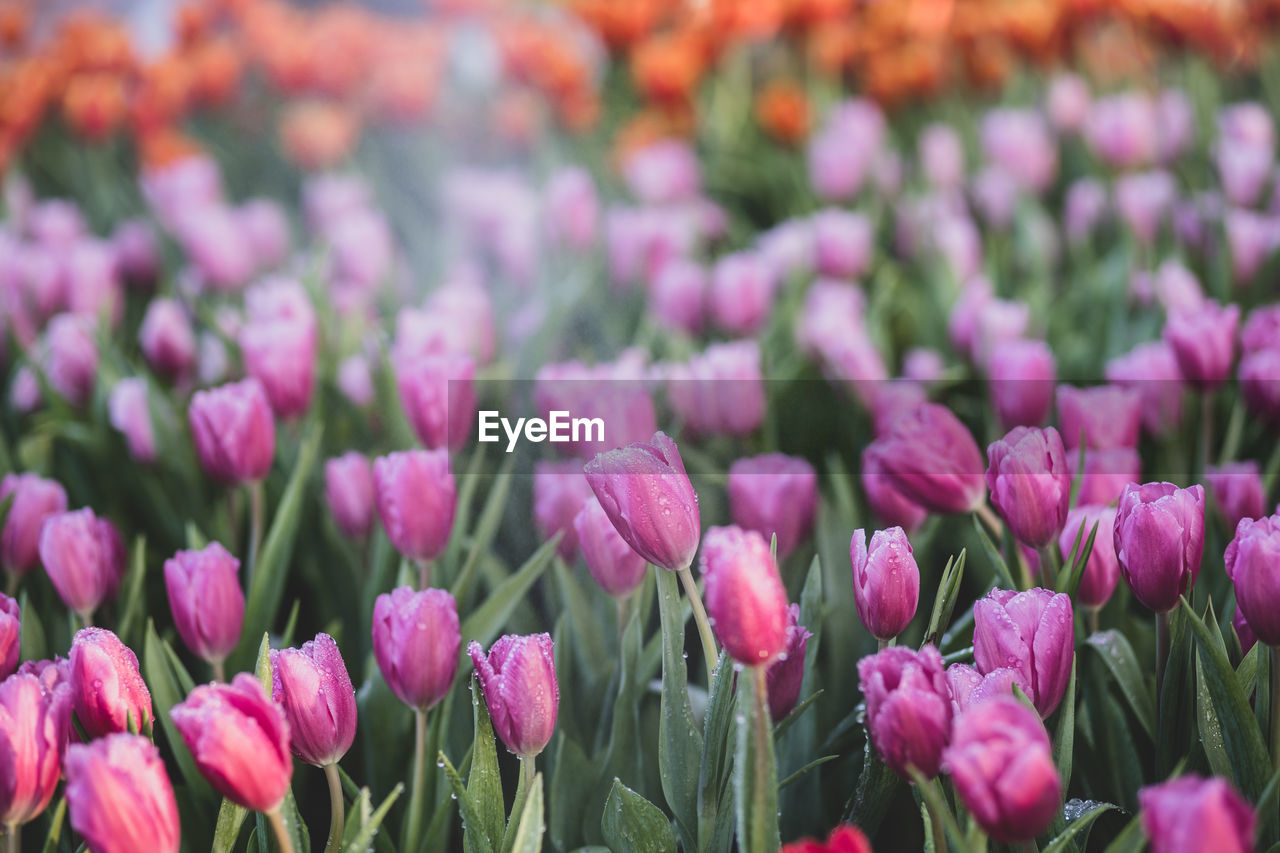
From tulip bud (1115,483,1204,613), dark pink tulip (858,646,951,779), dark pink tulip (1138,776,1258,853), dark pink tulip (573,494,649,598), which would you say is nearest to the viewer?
dark pink tulip (1138,776,1258,853)

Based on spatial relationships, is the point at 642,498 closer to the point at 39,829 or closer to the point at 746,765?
the point at 746,765

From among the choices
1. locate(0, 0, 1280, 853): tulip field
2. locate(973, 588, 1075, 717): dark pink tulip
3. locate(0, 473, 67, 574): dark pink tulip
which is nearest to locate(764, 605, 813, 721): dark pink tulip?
locate(0, 0, 1280, 853): tulip field

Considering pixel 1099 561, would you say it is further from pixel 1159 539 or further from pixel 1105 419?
pixel 1105 419

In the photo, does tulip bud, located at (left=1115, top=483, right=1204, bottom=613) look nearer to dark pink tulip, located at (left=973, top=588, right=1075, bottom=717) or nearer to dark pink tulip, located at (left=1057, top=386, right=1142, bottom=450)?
dark pink tulip, located at (left=973, top=588, right=1075, bottom=717)

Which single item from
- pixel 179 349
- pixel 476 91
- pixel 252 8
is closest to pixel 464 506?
pixel 179 349

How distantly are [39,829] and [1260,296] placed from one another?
1.44 meters

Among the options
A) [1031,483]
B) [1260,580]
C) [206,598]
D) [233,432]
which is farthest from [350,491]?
[1260,580]

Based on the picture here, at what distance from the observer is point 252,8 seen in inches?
108

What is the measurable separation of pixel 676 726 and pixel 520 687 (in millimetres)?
102

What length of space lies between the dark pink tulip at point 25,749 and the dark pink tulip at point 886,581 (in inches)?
17.4

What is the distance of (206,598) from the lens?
2.46 feet

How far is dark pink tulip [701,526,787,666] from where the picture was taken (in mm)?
522

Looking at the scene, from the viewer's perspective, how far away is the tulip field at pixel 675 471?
0.60 m

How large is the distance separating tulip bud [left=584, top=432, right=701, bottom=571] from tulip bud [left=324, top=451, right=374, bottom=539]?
1.26 feet
